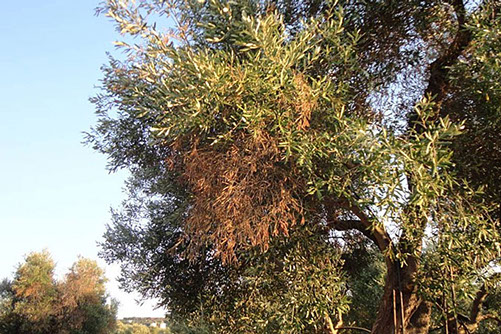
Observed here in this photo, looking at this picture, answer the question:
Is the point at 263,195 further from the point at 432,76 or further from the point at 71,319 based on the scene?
the point at 71,319

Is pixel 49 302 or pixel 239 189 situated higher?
pixel 239 189

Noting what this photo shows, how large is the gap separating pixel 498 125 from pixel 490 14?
1.48 meters

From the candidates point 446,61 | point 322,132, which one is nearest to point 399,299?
point 322,132

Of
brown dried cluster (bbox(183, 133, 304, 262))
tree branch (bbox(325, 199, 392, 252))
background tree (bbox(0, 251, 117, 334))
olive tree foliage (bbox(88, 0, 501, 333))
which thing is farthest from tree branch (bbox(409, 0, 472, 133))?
background tree (bbox(0, 251, 117, 334))

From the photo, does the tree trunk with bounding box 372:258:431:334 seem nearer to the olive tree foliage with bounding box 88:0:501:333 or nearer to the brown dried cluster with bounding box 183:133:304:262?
the olive tree foliage with bounding box 88:0:501:333

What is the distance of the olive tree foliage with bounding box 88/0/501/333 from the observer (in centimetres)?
461

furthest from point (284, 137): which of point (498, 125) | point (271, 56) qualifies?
point (498, 125)

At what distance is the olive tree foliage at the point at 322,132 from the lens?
4.61 meters

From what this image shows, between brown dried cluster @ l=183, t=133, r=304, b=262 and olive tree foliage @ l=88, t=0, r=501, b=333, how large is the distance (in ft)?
0.08

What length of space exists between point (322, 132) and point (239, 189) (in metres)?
1.28

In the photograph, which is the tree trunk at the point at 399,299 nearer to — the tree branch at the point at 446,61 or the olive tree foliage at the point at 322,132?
the olive tree foliage at the point at 322,132

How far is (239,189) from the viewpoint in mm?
5004

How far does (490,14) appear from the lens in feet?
17.6

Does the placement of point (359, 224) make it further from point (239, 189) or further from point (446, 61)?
point (239, 189)
